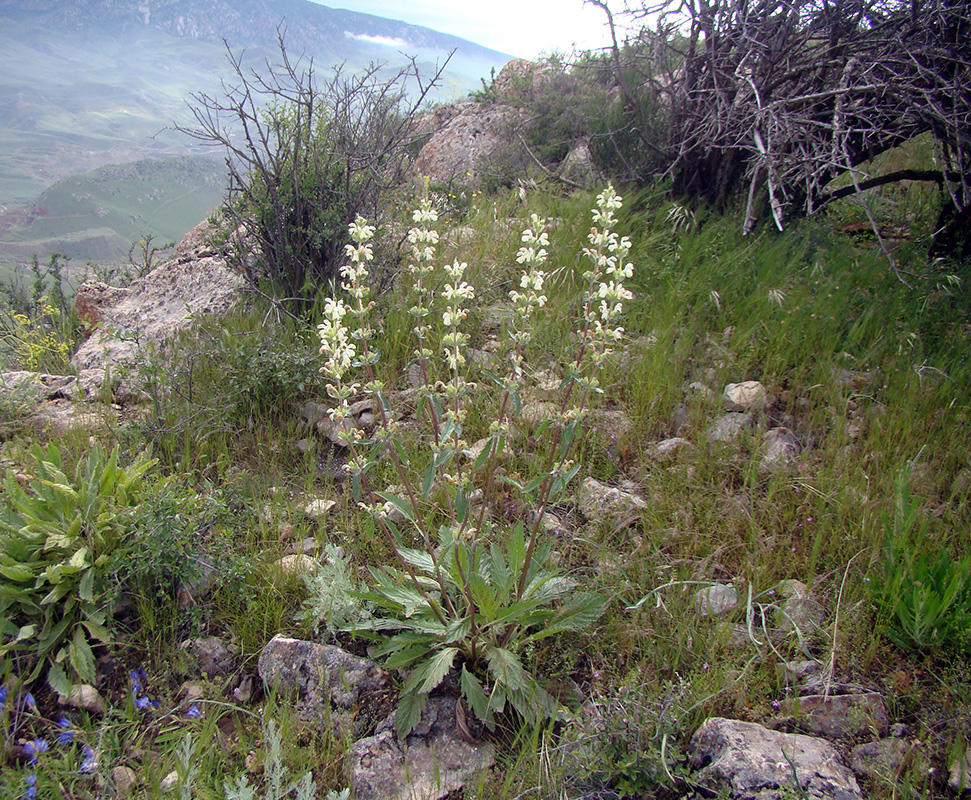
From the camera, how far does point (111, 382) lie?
382 centimetres

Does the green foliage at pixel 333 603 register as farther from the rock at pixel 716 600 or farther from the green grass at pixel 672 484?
the rock at pixel 716 600

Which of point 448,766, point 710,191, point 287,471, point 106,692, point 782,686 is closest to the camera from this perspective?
point 448,766

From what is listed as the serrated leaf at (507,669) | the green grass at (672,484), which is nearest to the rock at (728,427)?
the green grass at (672,484)

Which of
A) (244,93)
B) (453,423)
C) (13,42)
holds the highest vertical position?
(13,42)

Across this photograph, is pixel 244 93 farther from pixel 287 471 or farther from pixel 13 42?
pixel 13 42

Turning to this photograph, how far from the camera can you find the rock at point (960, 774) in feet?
5.08

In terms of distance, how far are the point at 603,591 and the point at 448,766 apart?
0.90 metres

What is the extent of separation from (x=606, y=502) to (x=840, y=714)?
121cm

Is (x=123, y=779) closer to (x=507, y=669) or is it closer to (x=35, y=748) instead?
(x=35, y=748)

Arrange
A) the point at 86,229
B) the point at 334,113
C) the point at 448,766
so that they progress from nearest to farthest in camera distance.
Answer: the point at 448,766 < the point at 334,113 < the point at 86,229

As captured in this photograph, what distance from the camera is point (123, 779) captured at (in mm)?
1789

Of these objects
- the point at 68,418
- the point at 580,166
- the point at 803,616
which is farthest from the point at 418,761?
the point at 580,166

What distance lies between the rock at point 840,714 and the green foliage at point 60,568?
268 centimetres

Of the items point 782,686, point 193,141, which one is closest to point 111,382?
point 193,141
